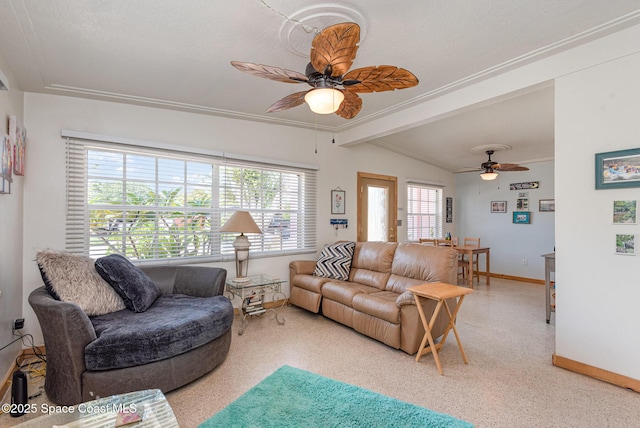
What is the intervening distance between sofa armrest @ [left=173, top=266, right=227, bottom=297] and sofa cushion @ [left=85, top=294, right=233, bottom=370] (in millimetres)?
349

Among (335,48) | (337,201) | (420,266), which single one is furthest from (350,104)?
(337,201)

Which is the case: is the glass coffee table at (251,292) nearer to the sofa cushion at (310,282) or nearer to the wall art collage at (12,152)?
the sofa cushion at (310,282)

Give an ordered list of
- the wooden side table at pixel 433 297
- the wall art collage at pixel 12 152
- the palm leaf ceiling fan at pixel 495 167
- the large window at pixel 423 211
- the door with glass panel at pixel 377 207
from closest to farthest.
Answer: the wall art collage at pixel 12 152
the wooden side table at pixel 433 297
the palm leaf ceiling fan at pixel 495 167
the door with glass panel at pixel 377 207
the large window at pixel 423 211

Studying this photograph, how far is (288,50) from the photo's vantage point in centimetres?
238

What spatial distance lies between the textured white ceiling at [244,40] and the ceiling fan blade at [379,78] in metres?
0.44

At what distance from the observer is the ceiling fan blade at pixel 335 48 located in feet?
5.06

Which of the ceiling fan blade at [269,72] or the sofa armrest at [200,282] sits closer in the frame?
the ceiling fan blade at [269,72]

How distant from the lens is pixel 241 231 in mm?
3314

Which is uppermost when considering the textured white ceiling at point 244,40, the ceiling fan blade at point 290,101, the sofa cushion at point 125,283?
the textured white ceiling at point 244,40

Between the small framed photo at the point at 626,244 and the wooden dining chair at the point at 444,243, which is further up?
the small framed photo at the point at 626,244

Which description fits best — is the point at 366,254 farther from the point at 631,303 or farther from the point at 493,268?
the point at 493,268

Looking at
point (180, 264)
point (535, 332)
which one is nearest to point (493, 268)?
point (535, 332)

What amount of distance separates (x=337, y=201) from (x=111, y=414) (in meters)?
3.87

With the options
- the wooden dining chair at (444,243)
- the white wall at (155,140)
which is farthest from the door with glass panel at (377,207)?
the wooden dining chair at (444,243)
